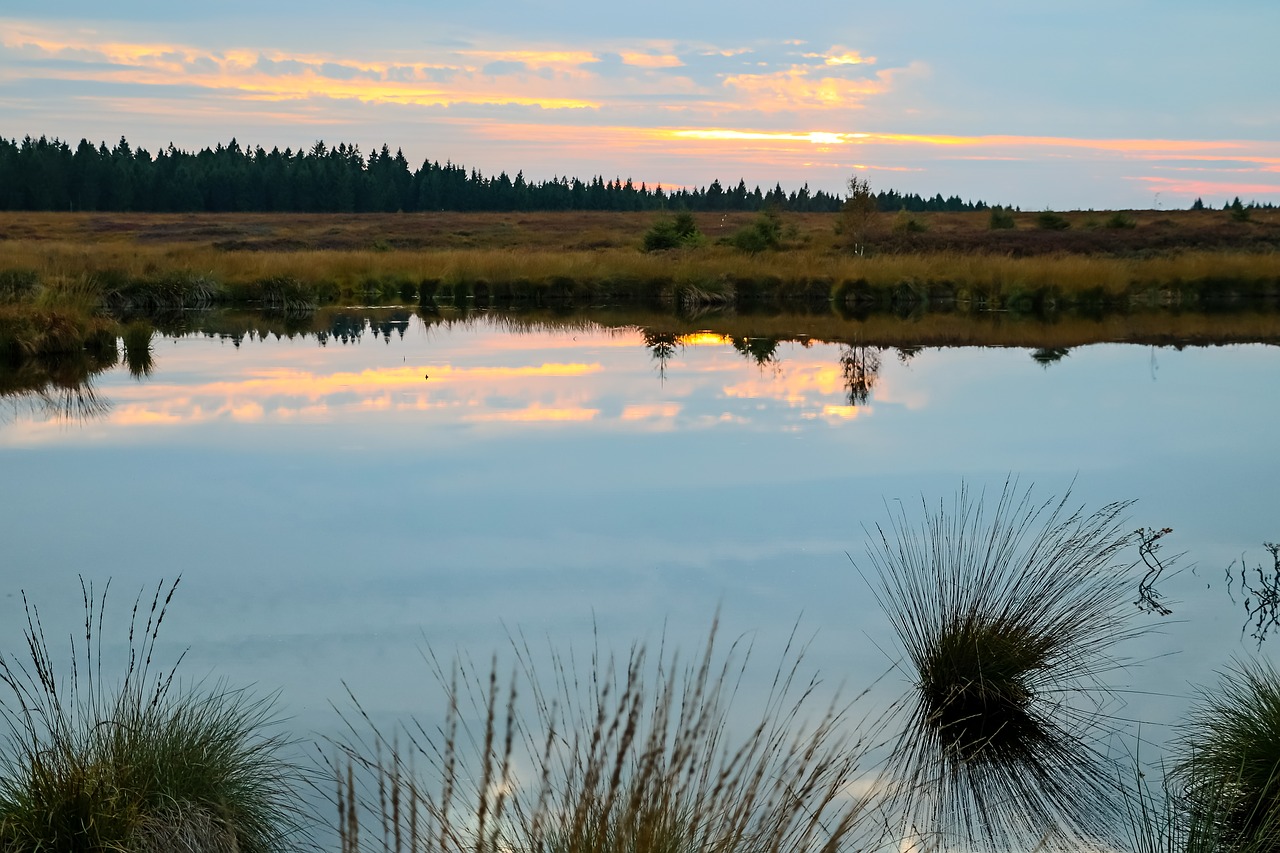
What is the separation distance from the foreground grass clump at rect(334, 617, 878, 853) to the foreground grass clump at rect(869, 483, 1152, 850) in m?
0.26

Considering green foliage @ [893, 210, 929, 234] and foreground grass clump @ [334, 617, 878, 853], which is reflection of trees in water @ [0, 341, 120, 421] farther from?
green foliage @ [893, 210, 929, 234]

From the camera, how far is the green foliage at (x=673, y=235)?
33.6 m

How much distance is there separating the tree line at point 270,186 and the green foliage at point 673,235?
2268 centimetres

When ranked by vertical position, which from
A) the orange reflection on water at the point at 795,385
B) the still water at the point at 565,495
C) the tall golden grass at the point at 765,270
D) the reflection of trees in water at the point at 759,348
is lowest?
the still water at the point at 565,495

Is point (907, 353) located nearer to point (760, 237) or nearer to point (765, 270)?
point (765, 270)

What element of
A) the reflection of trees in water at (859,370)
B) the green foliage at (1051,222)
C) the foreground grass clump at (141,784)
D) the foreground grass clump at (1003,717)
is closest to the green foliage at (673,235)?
the green foliage at (1051,222)

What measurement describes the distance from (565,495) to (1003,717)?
12.3 feet

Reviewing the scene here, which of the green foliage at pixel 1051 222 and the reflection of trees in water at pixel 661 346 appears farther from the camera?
the green foliage at pixel 1051 222

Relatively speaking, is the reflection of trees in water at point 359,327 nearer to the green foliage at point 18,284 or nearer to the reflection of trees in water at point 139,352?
the reflection of trees in water at point 139,352

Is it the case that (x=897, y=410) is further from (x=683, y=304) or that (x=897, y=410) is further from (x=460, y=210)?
(x=460, y=210)

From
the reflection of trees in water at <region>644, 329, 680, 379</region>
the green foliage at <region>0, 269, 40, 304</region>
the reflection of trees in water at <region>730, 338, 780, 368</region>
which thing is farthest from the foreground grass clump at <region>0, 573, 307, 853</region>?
the green foliage at <region>0, 269, 40, 304</region>

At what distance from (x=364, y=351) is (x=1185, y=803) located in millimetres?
13568

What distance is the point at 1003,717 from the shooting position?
422 centimetres

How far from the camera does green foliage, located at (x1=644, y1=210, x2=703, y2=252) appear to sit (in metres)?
33.6
